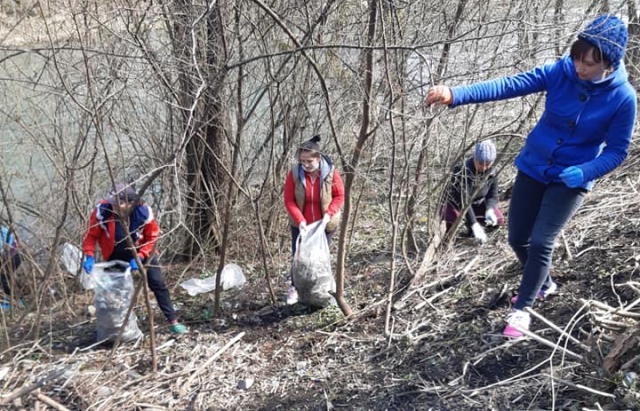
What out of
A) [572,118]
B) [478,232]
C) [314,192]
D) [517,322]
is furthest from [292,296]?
[572,118]

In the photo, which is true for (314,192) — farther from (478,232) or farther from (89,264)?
(89,264)

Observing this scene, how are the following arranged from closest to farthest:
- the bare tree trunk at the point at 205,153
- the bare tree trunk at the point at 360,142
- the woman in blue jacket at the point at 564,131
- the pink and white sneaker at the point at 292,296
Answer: the woman in blue jacket at the point at 564,131 < the bare tree trunk at the point at 360,142 < the bare tree trunk at the point at 205,153 < the pink and white sneaker at the point at 292,296

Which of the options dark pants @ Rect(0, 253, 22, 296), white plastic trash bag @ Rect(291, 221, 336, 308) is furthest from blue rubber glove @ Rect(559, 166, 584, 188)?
dark pants @ Rect(0, 253, 22, 296)

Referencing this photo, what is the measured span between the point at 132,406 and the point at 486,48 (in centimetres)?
321

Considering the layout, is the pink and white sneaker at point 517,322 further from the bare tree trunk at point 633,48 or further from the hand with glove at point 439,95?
the bare tree trunk at point 633,48

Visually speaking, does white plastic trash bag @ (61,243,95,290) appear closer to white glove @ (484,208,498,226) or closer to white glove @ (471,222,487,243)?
white glove @ (471,222,487,243)

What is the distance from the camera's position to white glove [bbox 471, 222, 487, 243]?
4859 mm

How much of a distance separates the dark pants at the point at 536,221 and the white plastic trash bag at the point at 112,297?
262 cm

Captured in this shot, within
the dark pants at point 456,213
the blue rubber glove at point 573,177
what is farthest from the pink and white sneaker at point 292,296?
the blue rubber glove at point 573,177

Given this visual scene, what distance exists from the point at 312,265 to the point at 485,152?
5.07ft

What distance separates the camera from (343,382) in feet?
11.1

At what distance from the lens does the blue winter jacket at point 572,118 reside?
8.63 ft

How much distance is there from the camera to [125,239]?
13.4 ft

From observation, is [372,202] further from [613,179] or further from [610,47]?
[610,47]
